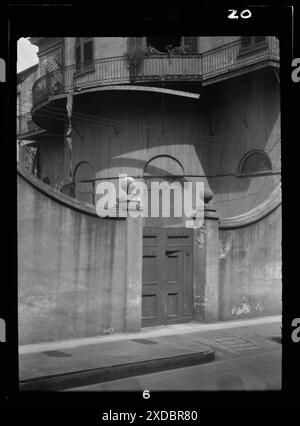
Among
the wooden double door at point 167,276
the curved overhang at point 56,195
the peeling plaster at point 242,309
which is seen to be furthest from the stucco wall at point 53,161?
the peeling plaster at point 242,309

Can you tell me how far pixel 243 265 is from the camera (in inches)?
442

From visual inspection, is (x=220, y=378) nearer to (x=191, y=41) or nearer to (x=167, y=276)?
(x=191, y=41)

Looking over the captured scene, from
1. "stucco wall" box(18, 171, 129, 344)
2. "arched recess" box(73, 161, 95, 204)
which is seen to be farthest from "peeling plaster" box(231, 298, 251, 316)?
"arched recess" box(73, 161, 95, 204)

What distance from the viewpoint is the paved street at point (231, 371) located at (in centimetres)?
486

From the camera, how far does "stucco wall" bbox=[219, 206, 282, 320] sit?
34.4ft

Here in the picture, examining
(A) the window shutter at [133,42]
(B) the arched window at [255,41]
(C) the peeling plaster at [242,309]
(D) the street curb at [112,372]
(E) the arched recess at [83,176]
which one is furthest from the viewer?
(E) the arched recess at [83,176]

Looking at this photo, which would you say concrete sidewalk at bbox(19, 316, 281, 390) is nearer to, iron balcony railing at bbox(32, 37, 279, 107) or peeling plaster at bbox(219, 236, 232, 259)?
peeling plaster at bbox(219, 236, 232, 259)

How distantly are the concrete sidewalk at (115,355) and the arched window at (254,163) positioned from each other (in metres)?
4.88

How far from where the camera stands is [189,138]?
15.1 m
